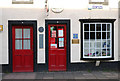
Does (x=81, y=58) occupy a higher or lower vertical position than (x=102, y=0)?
lower

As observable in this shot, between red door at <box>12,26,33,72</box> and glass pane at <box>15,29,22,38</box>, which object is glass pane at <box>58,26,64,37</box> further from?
glass pane at <box>15,29,22,38</box>

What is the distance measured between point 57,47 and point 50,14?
1.64 m

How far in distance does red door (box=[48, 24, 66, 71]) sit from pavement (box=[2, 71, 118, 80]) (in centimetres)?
47

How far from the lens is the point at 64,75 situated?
8758mm

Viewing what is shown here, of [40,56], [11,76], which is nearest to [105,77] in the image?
[40,56]

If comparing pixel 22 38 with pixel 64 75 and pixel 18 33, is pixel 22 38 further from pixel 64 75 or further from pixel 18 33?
pixel 64 75

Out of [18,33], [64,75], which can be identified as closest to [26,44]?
[18,33]

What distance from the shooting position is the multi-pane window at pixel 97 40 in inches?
375

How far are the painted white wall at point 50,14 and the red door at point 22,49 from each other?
1.31ft

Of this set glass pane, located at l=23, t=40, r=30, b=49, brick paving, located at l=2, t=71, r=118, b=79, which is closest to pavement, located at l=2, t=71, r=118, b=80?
brick paving, located at l=2, t=71, r=118, b=79

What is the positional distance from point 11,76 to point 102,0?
5583mm

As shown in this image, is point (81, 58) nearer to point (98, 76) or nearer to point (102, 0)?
point (98, 76)

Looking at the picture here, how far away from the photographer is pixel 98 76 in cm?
857

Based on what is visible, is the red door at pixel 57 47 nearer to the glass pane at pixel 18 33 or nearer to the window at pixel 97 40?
the window at pixel 97 40
